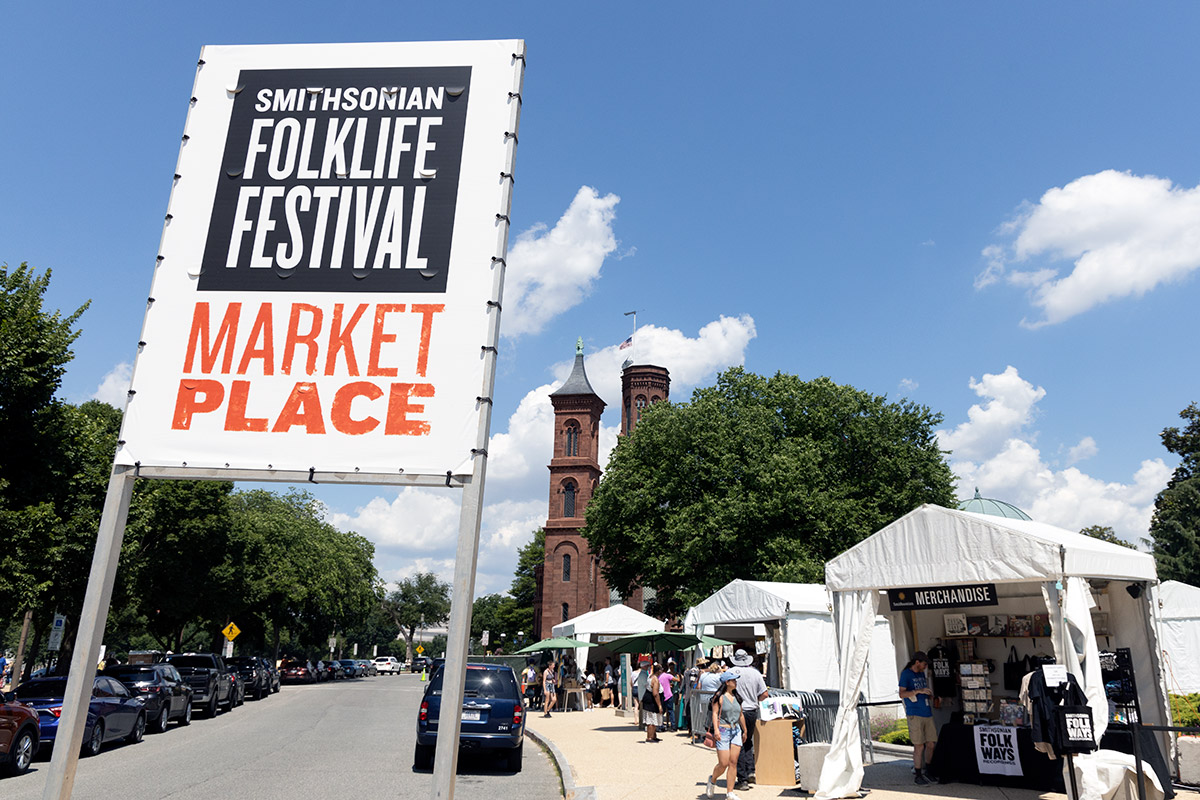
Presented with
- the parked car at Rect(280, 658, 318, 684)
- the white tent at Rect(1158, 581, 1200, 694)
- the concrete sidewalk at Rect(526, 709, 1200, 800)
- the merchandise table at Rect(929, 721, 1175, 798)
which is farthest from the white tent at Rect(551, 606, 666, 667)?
the parked car at Rect(280, 658, 318, 684)

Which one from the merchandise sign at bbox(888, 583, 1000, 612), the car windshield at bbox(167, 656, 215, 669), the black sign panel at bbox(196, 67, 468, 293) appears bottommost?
the car windshield at bbox(167, 656, 215, 669)

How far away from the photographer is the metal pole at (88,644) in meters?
4.61

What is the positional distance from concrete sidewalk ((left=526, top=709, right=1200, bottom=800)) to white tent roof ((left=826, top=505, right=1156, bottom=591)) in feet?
8.50

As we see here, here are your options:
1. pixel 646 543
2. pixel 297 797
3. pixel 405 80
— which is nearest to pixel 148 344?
pixel 405 80

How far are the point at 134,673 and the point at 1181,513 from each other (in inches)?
2274

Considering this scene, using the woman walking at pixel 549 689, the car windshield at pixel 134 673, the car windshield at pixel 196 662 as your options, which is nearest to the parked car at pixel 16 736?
the car windshield at pixel 134 673

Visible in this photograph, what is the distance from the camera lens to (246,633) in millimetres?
58000

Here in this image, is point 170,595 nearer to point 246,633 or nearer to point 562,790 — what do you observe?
point 246,633

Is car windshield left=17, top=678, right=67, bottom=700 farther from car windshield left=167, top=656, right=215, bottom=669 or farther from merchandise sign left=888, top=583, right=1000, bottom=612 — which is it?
merchandise sign left=888, top=583, right=1000, bottom=612

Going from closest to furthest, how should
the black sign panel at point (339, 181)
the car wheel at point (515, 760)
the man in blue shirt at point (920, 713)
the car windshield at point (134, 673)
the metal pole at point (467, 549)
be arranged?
the metal pole at point (467, 549)
the black sign panel at point (339, 181)
the man in blue shirt at point (920, 713)
the car wheel at point (515, 760)
the car windshield at point (134, 673)

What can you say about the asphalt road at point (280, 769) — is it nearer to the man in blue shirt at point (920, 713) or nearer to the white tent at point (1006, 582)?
the white tent at point (1006, 582)

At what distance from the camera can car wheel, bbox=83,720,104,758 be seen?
1422 centimetres

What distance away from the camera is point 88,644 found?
4820 millimetres

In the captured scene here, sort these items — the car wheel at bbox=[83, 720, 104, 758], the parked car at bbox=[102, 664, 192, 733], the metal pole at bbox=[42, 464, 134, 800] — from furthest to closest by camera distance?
the parked car at bbox=[102, 664, 192, 733] → the car wheel at bbox=[83, 720, 104, 758] → the metal pole at bbox=[42, 464, 134, 800]
